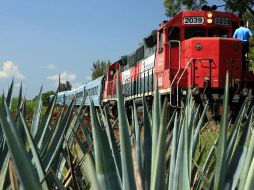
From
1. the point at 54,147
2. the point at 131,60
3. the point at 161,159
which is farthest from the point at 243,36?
the point at 161,159

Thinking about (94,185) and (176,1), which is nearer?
(94,185)

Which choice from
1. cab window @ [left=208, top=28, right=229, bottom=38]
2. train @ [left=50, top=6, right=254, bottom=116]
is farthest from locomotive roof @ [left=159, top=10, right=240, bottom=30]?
cab window @ [left=208, top=28, right=229, bottom=38]

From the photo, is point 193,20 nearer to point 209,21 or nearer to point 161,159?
point 209,21

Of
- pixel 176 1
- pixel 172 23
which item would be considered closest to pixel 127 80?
pixel 172 23

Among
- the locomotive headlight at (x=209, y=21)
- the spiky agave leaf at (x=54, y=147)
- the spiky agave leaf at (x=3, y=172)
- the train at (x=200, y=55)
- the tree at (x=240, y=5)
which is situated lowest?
the spiky agave leaf at (x=3, y=172)

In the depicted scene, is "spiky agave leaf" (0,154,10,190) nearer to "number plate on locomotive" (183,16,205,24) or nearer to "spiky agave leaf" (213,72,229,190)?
"spiky agave leaf" (213,72,229,190)

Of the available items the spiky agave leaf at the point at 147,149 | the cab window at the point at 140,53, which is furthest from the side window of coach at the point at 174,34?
the spiky agave leaf at the point at 147,149

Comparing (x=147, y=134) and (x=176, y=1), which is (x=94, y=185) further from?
(x=176, y=1)

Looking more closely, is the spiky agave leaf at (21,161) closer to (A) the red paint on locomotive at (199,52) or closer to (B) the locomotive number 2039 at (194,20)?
(A) the red paint on locomotive at (199,52)

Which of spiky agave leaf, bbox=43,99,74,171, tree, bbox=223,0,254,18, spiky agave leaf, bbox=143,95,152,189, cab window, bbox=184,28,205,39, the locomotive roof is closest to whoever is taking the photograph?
spiky agave leaf, bbox=143,95,152,189

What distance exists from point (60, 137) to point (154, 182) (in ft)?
1.67

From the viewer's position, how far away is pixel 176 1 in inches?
1184

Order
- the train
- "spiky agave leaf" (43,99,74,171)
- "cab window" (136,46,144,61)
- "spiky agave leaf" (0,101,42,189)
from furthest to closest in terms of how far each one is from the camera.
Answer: "cab window" (136,46,144,61) → the train → "spiky agave leaf" (43,99,74,171) → "spiky agave leaf" (0,101,42,189)

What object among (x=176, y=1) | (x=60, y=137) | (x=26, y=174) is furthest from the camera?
(x=176, y=1)
